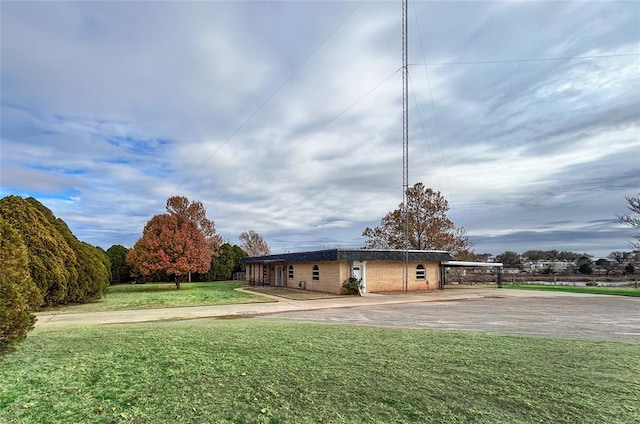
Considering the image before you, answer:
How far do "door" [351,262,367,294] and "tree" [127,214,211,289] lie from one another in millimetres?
11216

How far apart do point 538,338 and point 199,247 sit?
2321cm

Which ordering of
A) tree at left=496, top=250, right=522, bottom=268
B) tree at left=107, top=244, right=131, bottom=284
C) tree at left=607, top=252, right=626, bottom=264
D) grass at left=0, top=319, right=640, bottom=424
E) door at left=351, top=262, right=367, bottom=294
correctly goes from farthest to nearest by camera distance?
tree at left=496, top=250, right=522, bottom=268 < tree at left=607, top=252, right=626, bottom=264 < tree at left=107, top=244, right=131, bottom=284 < door at left=351, top=262, right=367, bottom=294 < grass at left=0, top=319, right=640, bottom=424

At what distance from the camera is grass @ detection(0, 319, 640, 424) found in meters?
3.60

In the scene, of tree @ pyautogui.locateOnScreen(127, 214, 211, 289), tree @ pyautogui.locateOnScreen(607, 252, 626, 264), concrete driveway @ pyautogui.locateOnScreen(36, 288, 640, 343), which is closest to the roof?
tree @ pyautogui.locateOnScreen(127, 214, 211, 289)

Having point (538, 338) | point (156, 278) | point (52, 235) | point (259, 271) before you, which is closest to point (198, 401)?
point (538, 338)

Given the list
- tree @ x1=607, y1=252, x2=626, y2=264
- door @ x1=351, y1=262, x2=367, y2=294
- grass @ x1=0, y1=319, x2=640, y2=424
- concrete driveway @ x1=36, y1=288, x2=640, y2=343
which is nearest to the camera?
grass @ x1=0, y1=319, x2=640, y2=424

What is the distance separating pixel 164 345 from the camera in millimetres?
6438

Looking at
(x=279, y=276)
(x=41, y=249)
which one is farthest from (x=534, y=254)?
(x=41, y=249)

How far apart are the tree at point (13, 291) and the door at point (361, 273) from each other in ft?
58.0

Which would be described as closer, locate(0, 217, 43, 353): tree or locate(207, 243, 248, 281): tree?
locate(0, 217, 43, 353): tree

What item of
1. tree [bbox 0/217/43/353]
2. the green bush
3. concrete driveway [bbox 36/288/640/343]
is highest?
tree [bbox 0/217/43/353]

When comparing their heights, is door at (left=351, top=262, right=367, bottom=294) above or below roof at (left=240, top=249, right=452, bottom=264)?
below

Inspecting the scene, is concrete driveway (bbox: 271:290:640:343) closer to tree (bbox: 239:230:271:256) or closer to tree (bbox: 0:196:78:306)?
tree (bbox: 0:196:78:306)

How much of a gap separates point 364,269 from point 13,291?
749 inches
